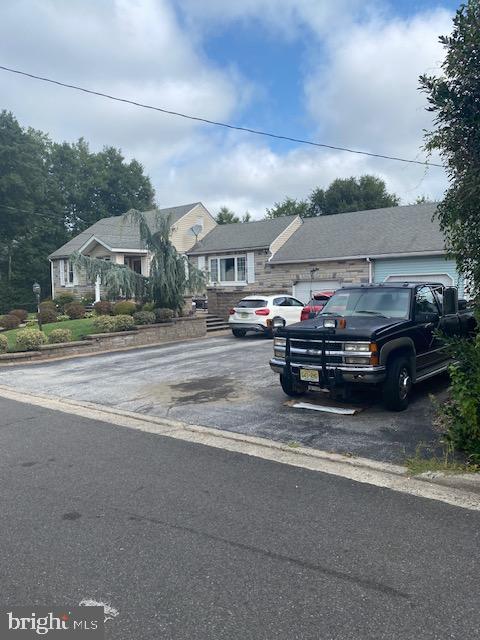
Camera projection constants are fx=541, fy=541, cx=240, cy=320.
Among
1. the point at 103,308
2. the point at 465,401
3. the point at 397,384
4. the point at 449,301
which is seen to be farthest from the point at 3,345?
the point at 465,401

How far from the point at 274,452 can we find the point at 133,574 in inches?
119

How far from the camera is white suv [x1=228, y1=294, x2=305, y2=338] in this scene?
1827 centimetres

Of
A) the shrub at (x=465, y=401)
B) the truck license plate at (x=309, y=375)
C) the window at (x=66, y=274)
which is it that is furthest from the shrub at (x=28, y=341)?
the window at (x=66, y=274)

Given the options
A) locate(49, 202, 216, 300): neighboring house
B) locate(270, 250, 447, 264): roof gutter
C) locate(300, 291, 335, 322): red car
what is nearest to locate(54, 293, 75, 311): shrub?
locate(49, 202, 216, 300): neighboring house

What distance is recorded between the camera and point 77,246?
35.0 m

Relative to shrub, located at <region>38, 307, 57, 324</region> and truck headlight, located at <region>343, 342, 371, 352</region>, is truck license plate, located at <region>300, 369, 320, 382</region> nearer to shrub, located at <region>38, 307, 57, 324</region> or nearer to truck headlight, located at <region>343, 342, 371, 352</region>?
truck headlight, located at <region>343, 342, 371, 352</region>

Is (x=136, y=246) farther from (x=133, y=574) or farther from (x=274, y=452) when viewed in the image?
(x=133, y=574)

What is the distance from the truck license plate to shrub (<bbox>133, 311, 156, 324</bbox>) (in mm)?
11050

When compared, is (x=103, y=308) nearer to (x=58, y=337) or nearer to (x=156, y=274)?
(x=156, y=274)

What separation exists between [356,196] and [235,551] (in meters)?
46.0

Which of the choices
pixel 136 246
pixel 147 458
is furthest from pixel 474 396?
pixel 136 246

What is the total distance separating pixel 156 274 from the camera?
1955cm

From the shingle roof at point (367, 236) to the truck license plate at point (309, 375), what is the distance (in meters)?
15.0

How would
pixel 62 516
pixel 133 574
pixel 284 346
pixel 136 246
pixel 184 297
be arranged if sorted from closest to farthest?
1. pixel 133 574
2. pixel 62 516
3. pixel 284 346
4. pixel 184 297
5. pixel 136 246
